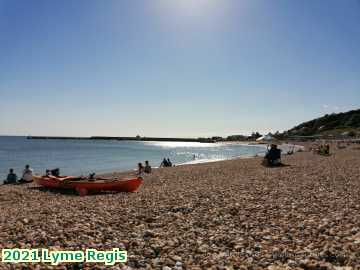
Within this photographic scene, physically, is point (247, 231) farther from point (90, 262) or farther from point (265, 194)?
point (265, 194)

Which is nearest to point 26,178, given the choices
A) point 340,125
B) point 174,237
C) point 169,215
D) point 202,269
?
point 169,215

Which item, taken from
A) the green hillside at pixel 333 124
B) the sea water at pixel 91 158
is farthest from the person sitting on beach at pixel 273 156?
the green hillside at pixel 333 124

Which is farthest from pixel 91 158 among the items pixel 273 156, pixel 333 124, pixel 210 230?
pixel 333 124

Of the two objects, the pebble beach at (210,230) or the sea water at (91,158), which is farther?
the sea water at (91,158)

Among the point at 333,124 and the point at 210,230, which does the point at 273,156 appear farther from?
the point at 333,124

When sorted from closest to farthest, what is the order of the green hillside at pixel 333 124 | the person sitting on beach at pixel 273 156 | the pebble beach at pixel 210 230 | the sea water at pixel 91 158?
the pebble beach at pixel 210 230 < the person sitting on beach at pixel 273 156 < the sea water at pixel 91 158 < the green hillside at pixel 333 124

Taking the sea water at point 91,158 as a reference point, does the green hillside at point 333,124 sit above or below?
above

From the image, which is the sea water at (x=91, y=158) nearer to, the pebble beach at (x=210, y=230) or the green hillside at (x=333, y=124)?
the pebble beach at (x=210, y=230)

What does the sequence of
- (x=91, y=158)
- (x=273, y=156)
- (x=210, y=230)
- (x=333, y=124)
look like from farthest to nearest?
(x=333, y=124)
(x=91, y=158)
(x=273, y=156)
(x=210, y=230)

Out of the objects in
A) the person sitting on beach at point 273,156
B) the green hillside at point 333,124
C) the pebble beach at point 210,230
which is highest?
the green hillside at point 333,124

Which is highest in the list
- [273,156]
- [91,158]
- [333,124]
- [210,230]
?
[333,124]

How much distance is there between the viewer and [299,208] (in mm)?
11133

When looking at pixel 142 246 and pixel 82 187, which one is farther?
pixel 82 187

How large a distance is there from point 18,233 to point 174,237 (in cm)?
420
